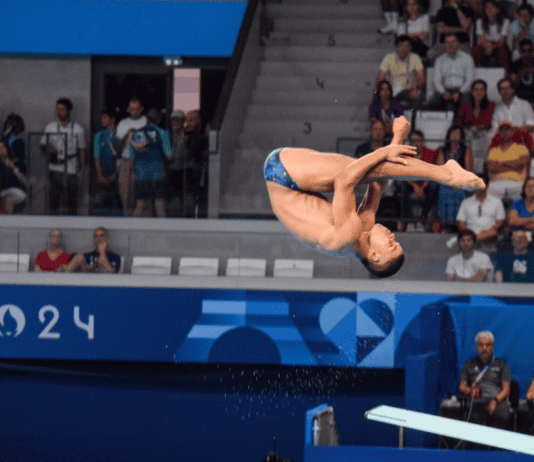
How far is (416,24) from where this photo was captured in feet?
34.2

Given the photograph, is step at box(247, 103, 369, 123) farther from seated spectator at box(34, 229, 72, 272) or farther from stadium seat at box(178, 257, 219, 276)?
seated spectator at box(34, 229, 72, 272)

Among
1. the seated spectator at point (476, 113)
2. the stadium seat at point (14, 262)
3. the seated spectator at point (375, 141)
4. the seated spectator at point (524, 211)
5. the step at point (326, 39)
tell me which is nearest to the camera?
the seated spectator at point (524, 211)

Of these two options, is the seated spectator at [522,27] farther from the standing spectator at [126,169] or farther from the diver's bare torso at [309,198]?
the diver's bare torso at [309,198]

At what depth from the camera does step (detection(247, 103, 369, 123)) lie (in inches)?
408

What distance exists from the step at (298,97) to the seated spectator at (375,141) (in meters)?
2.14

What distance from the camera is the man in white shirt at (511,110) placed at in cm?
928

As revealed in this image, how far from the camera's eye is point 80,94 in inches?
461

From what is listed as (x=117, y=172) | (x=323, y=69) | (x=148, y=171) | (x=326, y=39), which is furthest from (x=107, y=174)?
(x=326, y=39)

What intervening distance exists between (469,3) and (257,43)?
2654 millimetres

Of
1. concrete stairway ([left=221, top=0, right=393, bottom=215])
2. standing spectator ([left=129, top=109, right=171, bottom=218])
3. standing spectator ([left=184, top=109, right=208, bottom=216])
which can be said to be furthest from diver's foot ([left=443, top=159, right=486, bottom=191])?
concrete stairway ([left=221, top=0, right=393, bottom=215])

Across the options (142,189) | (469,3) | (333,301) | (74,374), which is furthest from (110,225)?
(469,3)

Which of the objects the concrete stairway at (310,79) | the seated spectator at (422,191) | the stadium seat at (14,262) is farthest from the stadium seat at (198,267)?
the seated spectator at (422,191)

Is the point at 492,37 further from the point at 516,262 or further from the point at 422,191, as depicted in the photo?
the point at 516,262

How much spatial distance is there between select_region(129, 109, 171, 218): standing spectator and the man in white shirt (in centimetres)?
356
